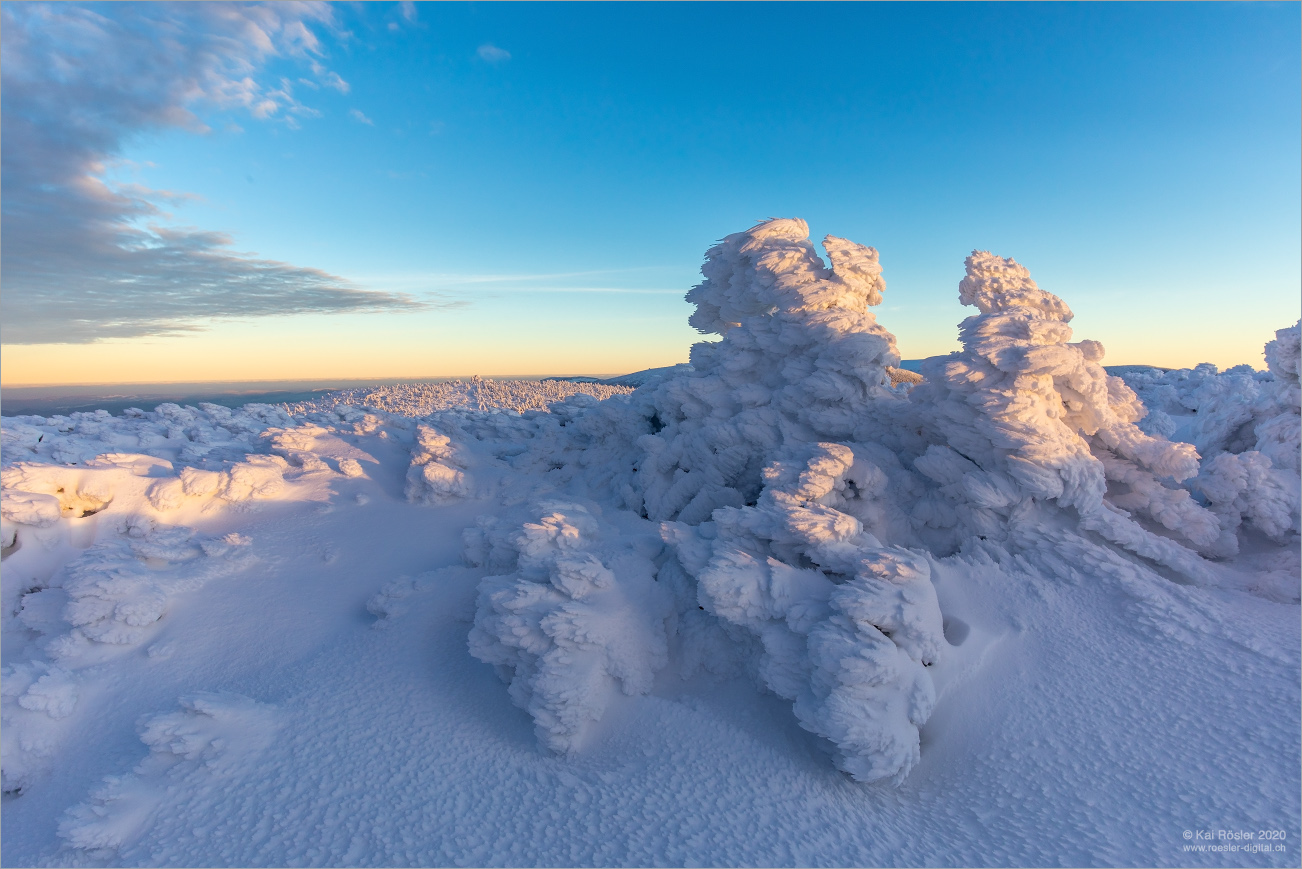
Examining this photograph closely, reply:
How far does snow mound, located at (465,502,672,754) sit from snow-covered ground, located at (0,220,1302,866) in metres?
0.05

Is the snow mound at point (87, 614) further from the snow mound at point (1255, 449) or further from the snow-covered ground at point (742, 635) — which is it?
the snow mound at point (1255, 449)

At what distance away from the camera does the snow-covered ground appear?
19.7 ft

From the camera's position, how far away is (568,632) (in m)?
7.80

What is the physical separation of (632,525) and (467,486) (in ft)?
13.3

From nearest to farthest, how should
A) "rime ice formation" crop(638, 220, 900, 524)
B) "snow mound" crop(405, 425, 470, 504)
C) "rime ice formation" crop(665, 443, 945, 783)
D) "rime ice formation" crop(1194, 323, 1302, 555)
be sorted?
"rime ice formation" crop(665, 443, 945, 783) → "rime ice formation" crop(1194, 323, 1302, 555) → "rime ice formation" crop(638, 220, 900, 524) → "snow mound" crop(405, 425, 470, 504)

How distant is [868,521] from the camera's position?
10336 millimetres

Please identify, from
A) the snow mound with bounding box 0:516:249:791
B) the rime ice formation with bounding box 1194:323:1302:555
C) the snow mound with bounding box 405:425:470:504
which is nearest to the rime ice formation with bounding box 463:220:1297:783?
the rime ice formation with bounding box 1194:323:1302:555

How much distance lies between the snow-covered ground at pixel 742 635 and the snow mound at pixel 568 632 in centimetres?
5

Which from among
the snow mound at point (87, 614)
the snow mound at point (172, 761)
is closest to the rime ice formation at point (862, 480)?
the snow mound at point (172, 761)

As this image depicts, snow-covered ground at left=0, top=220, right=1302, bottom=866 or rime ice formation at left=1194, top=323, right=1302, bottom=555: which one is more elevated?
rime ice formation at left=1194, top=323, right=1302, bottom=555

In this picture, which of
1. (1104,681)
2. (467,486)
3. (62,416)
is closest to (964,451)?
(1104,681)

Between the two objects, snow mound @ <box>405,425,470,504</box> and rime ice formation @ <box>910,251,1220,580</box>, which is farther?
snow mound @ <box>405,425,470,504</box>

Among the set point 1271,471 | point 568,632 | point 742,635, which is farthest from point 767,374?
point 1271,471

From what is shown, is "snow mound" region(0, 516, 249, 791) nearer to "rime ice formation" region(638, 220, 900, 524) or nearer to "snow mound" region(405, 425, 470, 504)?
"snow mound" region(405, 425, 470, 504)
